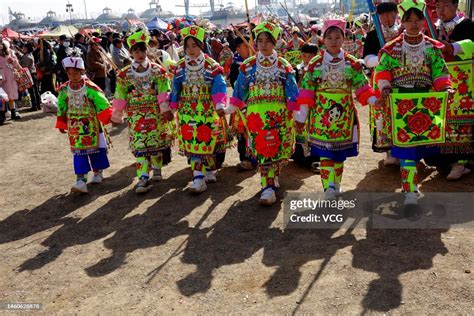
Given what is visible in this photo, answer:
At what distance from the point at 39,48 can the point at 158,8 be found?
150 meters

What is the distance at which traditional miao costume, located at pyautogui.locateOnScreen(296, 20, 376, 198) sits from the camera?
15.8 ft

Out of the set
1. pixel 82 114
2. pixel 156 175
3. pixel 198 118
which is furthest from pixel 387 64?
pixel 82 114

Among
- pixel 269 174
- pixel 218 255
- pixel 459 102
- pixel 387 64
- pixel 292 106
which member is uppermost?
pixel 387 64

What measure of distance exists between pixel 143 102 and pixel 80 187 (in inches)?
51.2

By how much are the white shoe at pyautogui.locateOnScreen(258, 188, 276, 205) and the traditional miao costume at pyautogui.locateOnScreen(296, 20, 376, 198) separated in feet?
2.02

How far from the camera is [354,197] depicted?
17.8 feet

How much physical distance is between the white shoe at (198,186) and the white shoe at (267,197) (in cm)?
87

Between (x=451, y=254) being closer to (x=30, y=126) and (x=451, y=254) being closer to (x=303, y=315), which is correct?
(x=303, y=315)

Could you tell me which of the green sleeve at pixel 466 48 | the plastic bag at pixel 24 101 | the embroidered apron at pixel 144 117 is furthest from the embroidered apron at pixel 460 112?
the plastic bag at pixel 24 101

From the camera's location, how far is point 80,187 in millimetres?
6148

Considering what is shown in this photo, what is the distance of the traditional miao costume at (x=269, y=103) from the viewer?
5141 mm

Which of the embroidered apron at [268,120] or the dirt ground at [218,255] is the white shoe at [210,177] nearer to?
the dirt ground at [218,255]

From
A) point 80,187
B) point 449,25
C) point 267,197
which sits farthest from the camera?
point 80,187

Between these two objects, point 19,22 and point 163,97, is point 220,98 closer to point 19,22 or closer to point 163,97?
point 163,97
